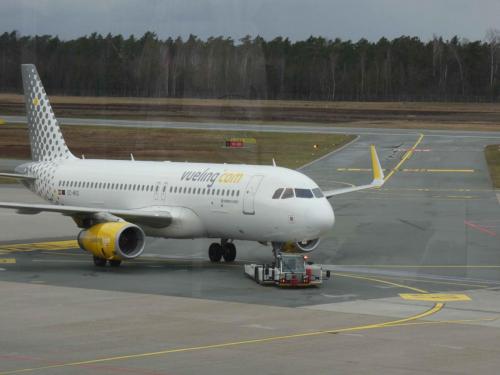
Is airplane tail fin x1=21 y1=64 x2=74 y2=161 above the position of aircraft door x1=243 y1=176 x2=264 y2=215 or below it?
above

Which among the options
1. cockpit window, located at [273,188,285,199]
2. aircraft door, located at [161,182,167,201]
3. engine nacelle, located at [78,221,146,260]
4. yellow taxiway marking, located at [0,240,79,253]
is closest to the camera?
cockpit window, located at [273,188,285,199]

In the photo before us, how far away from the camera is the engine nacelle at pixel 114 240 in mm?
38000

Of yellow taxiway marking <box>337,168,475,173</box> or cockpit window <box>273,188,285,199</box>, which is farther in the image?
yellow taxiway marking <box>337,168,475,173</box>

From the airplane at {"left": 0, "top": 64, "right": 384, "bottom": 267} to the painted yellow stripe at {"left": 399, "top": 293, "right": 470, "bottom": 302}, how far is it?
17.0 feet

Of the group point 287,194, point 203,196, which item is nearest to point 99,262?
point 203,196

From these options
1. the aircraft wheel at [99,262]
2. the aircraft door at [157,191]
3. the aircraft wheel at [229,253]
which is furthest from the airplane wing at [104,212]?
the aircraft wheel at [229,253]

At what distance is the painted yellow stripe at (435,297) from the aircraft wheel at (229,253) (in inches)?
402

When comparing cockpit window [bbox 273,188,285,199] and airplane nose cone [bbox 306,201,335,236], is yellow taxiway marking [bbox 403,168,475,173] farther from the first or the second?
airplane nose cone [bbox 306,201,335,236]

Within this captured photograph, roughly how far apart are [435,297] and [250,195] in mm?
8819

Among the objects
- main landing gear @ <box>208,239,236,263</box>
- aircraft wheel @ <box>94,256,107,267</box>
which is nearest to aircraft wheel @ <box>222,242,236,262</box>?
main landing gear @ <box>208,239,236,263</box>

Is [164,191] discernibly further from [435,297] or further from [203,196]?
[435,297]

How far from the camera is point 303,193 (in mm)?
37688

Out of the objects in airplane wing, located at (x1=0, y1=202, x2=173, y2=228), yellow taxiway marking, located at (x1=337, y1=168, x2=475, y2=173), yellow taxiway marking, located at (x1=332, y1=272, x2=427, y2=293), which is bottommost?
yellow taxiway marking, located at (x1=332, y1=272, x2=427, y2=293)

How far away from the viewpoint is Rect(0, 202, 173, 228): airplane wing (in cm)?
3903
